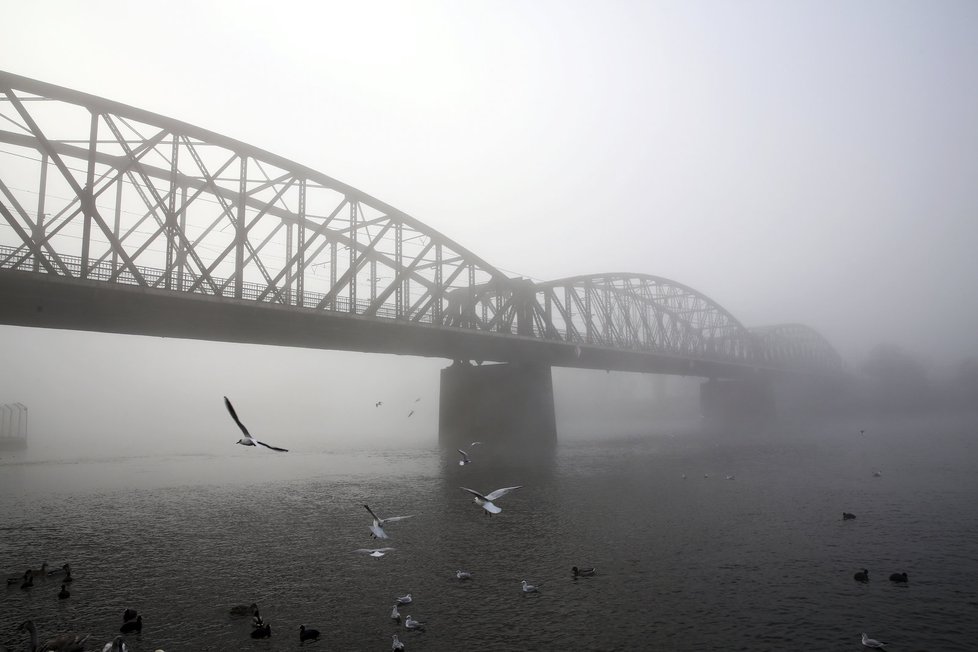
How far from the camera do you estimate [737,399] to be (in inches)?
5153

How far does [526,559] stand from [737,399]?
125 m

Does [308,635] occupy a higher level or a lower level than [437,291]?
lower

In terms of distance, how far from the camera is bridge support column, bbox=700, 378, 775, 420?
5074 inches

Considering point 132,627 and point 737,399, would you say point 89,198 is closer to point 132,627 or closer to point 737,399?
point 132,627

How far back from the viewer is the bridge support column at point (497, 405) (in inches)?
2603

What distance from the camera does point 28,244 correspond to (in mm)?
32750

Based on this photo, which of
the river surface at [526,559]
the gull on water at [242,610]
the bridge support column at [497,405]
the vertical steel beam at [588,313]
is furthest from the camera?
the vertical steel beam at [588,313]

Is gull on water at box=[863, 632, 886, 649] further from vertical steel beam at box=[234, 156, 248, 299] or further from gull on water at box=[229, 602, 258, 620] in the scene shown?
vertical steel beam at box=[234, 156, 248, 299]

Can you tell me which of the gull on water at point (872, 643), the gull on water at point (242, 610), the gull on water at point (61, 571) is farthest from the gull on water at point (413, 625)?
the gull on water at point (61, 571)

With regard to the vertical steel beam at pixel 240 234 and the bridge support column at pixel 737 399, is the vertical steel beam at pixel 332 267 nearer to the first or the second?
the vertical steel beam at pixel 240 234

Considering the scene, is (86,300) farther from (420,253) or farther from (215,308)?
(420,253)

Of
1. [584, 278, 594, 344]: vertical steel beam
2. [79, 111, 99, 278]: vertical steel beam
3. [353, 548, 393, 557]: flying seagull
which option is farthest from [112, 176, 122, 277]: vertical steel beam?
[584, 278, 594, 344]: vertical steel beam

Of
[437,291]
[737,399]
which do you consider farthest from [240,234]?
[737,399]

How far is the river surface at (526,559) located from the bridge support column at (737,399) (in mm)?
89820
